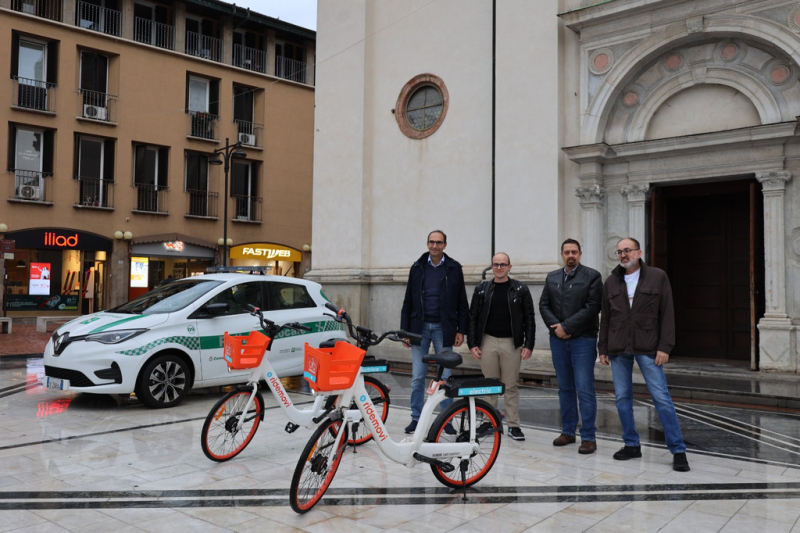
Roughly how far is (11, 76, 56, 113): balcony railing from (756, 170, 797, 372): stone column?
23.7 metres

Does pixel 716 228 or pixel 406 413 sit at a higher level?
pixel 716 228

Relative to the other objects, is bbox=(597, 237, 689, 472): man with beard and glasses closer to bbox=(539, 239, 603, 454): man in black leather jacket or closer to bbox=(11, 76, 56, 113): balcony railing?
bbox=(539, 239, 603, 454): man in black leather jacket

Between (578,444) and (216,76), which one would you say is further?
(216,76)

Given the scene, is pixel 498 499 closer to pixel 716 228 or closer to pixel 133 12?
pixel 716 228

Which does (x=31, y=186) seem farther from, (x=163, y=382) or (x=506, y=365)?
(x=506, y=365)

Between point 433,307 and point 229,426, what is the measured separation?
2332 millimetres

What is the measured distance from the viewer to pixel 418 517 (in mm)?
4281

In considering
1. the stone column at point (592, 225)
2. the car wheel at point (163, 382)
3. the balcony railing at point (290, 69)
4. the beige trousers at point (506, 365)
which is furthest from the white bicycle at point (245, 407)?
the balcony railing at point (290, 69)

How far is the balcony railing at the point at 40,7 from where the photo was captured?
2439cm

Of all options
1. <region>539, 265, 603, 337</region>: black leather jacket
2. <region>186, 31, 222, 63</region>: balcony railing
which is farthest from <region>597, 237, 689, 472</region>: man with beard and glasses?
<region>186, 31, 222, 63</region>: balcony railing

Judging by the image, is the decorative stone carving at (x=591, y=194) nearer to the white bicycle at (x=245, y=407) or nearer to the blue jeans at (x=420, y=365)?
the blue jeans at (x=420, y=365)

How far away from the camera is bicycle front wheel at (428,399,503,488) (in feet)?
15.7

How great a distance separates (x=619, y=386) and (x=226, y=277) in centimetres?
512

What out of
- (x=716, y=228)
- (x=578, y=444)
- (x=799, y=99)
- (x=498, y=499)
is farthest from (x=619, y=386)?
(x=716, y=228)
